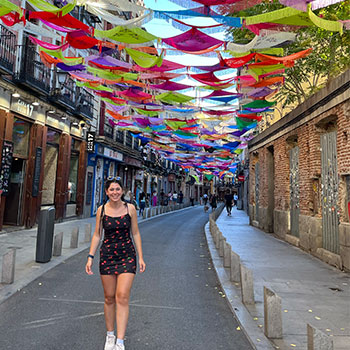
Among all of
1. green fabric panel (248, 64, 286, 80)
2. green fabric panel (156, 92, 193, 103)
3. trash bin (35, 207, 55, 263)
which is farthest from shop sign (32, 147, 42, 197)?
green fabric panel (248, 64, 286, 80)

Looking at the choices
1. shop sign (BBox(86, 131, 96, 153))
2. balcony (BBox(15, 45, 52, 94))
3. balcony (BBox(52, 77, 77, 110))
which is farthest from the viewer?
shop sign (BBox(86, 131, 96, 153))

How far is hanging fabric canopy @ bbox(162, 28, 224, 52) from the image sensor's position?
576cm

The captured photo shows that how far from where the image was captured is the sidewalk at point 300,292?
368 cm

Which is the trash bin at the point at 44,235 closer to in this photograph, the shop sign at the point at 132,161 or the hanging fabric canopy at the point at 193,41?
the hanging fabric canopy at the point at 193,41

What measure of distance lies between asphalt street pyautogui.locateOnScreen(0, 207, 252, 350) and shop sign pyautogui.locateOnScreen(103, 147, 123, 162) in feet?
47.1

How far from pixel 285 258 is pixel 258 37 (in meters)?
5.89

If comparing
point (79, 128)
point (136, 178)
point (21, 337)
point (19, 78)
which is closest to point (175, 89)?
point (19, 78)

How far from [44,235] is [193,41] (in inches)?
218

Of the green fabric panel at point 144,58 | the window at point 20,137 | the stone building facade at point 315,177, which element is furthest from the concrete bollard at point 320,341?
the window at point 20,137

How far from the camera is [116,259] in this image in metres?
3.08

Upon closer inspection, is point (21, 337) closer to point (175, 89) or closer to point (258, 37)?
point (258, 37)

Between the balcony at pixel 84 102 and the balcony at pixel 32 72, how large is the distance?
274cm

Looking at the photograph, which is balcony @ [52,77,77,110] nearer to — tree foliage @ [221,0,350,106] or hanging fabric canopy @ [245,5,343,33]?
tree foliage @ [221,0,350,106]

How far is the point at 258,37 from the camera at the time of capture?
18.3 ft
